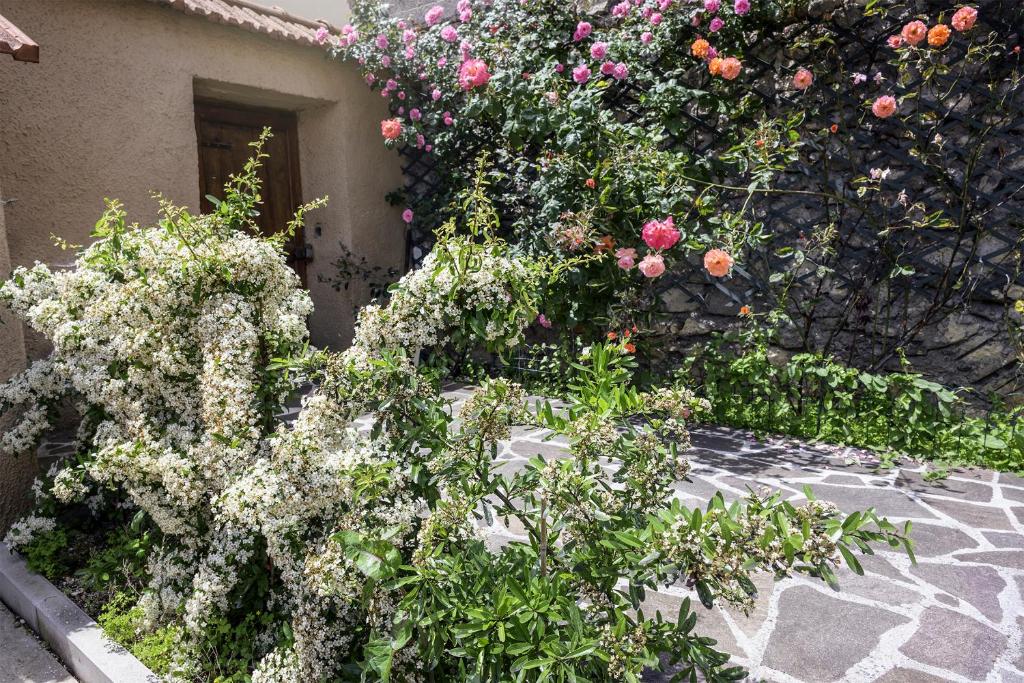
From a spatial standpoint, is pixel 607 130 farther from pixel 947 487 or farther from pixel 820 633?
pixel 820 633

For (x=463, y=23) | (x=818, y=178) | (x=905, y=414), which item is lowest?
(x=905, y=414)

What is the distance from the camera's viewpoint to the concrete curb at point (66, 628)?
2.32 m

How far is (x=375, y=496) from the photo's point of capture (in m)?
1.97

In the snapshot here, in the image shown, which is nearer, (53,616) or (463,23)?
(53,616)

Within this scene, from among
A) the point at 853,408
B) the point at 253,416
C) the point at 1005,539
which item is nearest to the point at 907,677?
the point at 1005,539

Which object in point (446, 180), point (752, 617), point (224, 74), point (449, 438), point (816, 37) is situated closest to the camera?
point (449, 438)

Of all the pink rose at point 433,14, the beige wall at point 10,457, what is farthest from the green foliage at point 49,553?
the pink rose at point 433,14

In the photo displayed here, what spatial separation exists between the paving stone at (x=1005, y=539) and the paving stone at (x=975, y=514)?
0.05 metres

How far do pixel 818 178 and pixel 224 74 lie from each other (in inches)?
182

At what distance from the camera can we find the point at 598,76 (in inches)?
201

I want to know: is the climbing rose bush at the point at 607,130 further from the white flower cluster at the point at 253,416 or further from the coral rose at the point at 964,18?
the white flower cluster at the point at 253,416

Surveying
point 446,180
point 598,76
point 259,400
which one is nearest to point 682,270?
point 598,76

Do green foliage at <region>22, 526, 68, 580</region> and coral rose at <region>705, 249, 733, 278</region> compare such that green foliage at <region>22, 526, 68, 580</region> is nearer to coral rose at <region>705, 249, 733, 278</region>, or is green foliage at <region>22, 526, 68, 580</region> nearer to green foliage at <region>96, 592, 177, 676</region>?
green foliage at <region>96, 592, 177, 676</region>

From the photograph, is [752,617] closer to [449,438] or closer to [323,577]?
[449,438]
